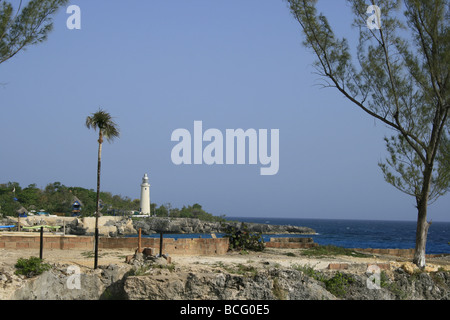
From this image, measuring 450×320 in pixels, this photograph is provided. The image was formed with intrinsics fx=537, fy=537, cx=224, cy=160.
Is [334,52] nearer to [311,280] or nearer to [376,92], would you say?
[376,92]

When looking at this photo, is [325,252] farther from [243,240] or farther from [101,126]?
[101,126]

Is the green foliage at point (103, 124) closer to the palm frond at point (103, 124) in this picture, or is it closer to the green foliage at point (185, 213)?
the palm frond at point (103, 124)

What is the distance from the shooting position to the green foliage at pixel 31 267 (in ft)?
57.2

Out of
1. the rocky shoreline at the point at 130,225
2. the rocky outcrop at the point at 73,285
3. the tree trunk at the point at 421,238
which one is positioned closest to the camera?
the rocky outcrop at the point at 73,285

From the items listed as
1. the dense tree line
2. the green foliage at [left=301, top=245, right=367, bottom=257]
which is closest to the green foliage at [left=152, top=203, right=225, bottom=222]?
the dense tree line

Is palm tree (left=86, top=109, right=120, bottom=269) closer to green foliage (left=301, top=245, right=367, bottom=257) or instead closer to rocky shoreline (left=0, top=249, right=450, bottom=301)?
rocky shoreline (left=0, top=249, right=450, bottom=301)

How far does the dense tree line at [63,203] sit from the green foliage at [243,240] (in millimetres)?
63421

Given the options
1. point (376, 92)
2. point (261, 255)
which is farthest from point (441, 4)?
point (261, 255)

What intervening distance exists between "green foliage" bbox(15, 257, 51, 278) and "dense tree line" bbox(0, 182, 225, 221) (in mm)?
66402

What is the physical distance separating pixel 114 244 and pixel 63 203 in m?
77.2

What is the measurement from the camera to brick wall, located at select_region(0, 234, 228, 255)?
21.7 meters

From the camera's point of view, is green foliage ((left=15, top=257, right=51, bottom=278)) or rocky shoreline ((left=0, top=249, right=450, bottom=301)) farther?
green foliage ((left=15, top=257, right=51, bottom=278))

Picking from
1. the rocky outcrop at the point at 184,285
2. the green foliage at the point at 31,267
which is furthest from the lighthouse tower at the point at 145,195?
the rocky outcrop at the point at 184,285
